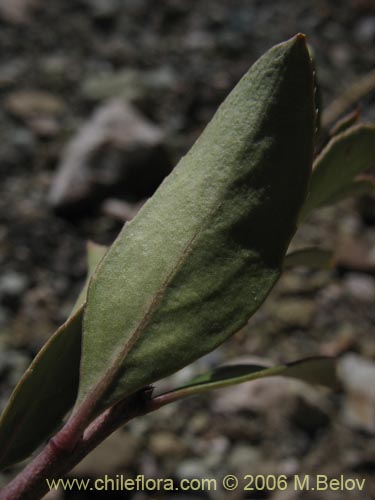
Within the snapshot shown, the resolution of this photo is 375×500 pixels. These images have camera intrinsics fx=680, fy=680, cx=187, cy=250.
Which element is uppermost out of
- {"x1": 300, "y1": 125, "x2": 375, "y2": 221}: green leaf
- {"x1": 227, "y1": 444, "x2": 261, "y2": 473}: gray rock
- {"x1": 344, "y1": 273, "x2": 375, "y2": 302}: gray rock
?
{"x1": 300, "y1": 125, "x2": 375, "y2": 221}: green leaf

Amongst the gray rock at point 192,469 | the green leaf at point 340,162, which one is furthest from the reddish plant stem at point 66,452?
the gray rock at point 192,469

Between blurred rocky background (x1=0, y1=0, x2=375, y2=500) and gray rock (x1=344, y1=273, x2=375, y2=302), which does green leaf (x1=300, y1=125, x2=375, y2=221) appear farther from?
gray rock (x1=344, y1=273, x2=375, y2=302)

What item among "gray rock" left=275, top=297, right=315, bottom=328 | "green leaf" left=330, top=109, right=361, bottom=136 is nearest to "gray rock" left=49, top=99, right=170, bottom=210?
"gray rock" left=275, top=297, right=315, bottom=328

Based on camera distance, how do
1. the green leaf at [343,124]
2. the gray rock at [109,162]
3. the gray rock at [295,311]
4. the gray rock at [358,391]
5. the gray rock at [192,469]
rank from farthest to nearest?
the gray rock at [109,162] → the gray rock at [295,311] → the gray rock at [358,391] → the gray rock at [192,469] → the green leaf at [343,124]

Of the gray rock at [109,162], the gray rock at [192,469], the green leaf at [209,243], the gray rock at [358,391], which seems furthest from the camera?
the gray rock at [109,162]

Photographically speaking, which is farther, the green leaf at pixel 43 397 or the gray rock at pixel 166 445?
the gray rock at pixel 166 445

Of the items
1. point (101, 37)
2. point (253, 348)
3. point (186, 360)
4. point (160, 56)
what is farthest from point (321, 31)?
point (186, 360)

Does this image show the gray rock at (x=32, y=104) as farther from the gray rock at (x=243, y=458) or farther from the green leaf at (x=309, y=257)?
the green leaf at (x=309, y=257)
